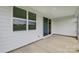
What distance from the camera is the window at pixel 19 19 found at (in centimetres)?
463

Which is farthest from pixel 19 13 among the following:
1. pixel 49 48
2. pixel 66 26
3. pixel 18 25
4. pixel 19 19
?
pixel 66 26

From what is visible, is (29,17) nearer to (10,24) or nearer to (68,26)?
(10,24)

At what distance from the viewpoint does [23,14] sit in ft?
18.0

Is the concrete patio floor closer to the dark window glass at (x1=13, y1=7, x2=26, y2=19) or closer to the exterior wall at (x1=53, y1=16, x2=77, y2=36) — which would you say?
the dark window glass at (x1=13, y1=7, x2=26, y2=19)

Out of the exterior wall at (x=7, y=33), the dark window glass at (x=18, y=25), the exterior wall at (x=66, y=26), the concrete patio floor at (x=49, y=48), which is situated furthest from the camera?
the exterior wall at (x=66, y=26)

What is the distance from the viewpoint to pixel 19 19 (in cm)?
505

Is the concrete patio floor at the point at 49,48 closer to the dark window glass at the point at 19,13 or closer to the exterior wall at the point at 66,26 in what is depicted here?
the dark window glass at the point at 19,13

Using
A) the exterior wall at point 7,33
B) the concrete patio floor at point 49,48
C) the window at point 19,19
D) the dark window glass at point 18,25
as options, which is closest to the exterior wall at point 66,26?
the concrete patio floor at point 49,48

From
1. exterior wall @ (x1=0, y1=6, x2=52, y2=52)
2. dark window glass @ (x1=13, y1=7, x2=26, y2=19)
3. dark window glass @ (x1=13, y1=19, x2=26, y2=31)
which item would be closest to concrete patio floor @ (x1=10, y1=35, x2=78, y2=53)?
exterior wall @ (x1=0, y1=6, x2=52, y2=52)

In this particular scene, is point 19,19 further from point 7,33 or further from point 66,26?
point 66,26

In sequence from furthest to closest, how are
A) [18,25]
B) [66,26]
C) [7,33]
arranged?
[66,26]
[18,25]
[7,33]

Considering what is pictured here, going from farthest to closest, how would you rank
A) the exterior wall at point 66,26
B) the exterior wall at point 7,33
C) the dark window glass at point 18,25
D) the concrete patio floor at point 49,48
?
1. the exterior wall at point 66,26
2. the dark window glass at point 18,25
3. the concrete patio floor at point 49,48
4. the exterior wall at point 7,33

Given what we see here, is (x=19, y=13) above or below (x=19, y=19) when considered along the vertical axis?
above
